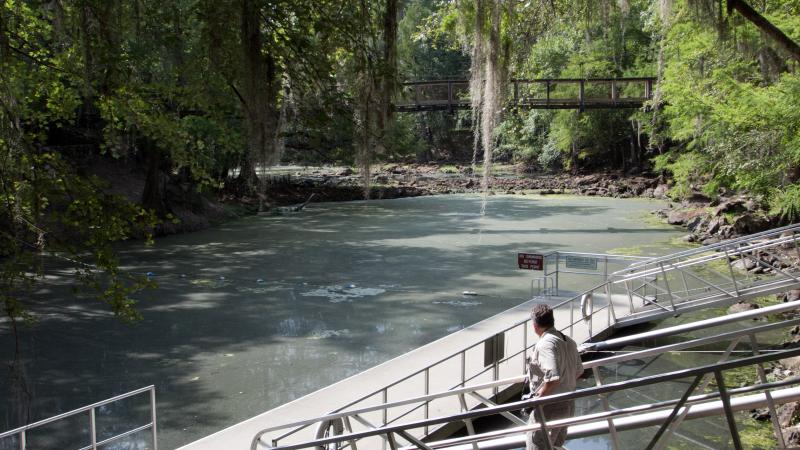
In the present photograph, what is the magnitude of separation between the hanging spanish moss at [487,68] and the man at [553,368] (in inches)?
133

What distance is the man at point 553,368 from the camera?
4906 mm

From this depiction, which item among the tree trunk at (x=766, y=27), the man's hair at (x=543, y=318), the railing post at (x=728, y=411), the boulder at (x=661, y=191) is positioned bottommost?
the boulder at (x=661, y=191)

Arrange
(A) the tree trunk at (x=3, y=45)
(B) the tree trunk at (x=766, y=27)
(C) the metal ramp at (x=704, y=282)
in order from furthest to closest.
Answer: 1. (C) the metal ramp at (x=704, y=282)
2. (B) the tree trunk at (x=766, y=27)
3. (A) the tree trunk at (x=3, y=45)

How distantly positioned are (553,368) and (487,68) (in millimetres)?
3899

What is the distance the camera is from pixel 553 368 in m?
4.94

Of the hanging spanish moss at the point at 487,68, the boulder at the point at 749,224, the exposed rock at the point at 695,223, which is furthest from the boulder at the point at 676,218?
the hanging spanish moss at the point at 487,68

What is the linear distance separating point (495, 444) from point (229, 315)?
10.6 metres

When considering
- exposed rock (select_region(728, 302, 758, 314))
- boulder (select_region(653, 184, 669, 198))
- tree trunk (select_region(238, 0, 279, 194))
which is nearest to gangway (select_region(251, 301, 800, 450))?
tree trunk (select_region(238, 0, 279, 194))

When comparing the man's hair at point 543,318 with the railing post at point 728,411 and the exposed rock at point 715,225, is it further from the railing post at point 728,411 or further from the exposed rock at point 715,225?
the exposed rock at point 715,225

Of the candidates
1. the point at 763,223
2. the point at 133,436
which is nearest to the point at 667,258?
the point at 133,436

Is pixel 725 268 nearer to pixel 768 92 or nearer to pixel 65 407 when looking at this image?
pixel 768 92

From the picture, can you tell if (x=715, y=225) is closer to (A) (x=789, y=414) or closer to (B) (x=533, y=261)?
(B) (x=533, y=261)

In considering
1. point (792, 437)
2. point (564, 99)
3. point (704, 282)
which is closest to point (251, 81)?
point (792, 437)

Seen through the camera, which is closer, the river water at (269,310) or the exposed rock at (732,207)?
the river water at (269,310)
